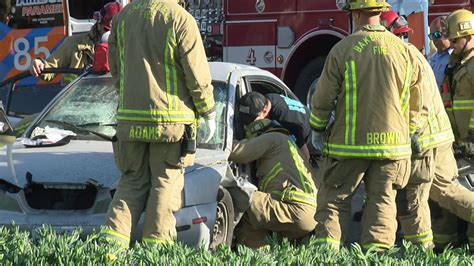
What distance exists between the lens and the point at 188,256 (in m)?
4.62

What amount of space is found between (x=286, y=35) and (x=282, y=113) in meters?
5.68

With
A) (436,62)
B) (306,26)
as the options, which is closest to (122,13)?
(436,62)

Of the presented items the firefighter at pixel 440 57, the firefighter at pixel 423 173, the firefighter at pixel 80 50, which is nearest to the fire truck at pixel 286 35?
the firefighter at pixel 440 57

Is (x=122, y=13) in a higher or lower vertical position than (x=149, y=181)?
higher

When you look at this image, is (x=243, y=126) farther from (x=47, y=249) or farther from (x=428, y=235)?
(x=47, y=249)

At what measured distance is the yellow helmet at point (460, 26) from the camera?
809 cm

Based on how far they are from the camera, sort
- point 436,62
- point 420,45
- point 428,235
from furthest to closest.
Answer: point 420,45 < point 436,62 < point 428,235

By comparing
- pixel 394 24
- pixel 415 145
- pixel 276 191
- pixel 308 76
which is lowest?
pixel 308 76

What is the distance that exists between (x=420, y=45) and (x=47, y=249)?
21.0 feet

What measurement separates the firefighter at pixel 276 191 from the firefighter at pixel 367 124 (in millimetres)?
659

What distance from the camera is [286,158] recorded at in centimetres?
758

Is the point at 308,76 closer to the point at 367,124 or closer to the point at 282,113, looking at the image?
the point at 282,113

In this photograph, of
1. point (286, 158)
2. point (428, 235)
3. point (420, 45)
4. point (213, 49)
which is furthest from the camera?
point (213, 49)

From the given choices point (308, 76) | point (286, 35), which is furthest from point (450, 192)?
point (286, 35)
